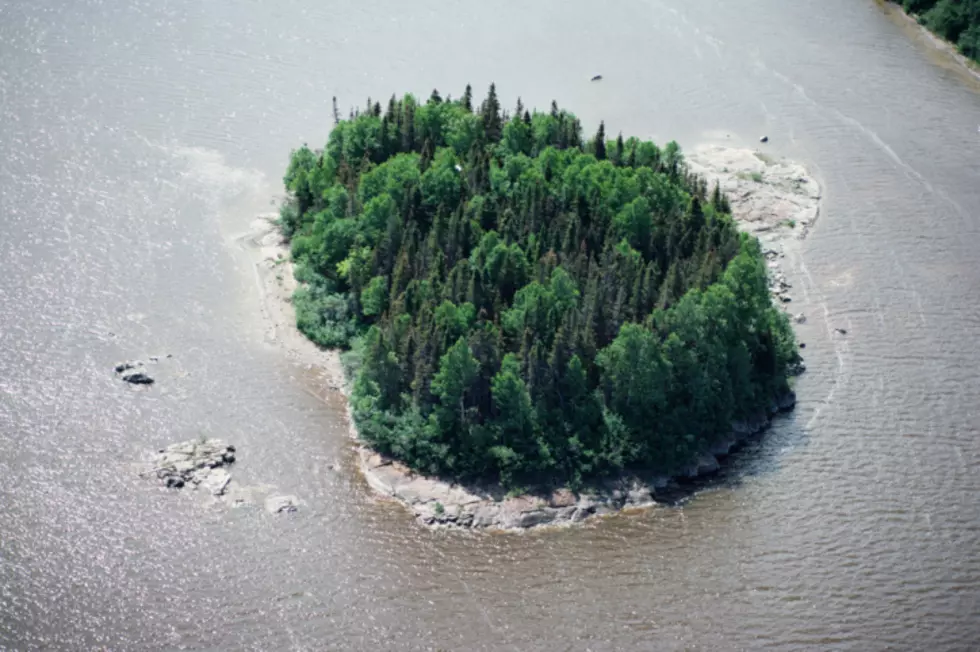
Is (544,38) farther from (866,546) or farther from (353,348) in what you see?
(866,546)

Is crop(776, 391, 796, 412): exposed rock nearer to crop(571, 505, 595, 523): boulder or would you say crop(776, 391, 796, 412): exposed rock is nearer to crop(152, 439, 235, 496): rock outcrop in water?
crop(571, 505, 595, 523): boulder

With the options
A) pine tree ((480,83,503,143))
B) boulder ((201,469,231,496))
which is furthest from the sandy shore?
pine tree ((480,83,503,143))

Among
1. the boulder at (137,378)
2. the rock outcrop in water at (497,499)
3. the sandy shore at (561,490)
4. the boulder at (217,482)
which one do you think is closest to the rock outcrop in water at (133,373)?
the boulder at (137,378)

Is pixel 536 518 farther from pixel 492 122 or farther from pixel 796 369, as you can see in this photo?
pixel 492 122

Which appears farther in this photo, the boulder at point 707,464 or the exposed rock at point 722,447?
the exposed rock at point 722,447

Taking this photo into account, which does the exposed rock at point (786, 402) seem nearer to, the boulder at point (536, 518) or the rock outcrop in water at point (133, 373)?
the boulder at point (536, 518)

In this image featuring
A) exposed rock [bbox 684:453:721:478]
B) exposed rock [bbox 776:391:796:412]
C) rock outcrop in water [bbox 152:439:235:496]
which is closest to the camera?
rock outcrop in water [bbox 152:439:235:496]

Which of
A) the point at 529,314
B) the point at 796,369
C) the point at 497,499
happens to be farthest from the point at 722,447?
the point at 497,499
